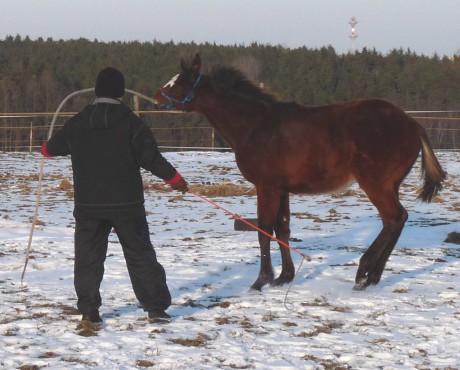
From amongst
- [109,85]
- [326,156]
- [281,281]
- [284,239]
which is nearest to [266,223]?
[284,239]

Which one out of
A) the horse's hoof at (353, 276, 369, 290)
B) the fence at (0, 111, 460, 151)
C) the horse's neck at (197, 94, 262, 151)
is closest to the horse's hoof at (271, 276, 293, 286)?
the horse's hoof at (353, 276, 369, 290)

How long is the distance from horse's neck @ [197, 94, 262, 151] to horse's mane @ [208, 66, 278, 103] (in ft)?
0.36

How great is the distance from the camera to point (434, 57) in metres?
72.3

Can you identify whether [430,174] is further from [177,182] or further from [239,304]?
[177,182]

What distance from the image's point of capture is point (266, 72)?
64812mm

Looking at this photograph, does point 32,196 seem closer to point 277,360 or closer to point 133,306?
point 133,306

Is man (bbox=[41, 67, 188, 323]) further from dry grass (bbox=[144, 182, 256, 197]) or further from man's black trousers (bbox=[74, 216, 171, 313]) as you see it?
dry grass (bbox=[144, 182, 256, 197])

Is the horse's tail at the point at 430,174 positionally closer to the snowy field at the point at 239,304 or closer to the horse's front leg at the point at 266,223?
the snowy field at the point at 239,304

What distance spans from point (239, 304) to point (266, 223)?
38.0 inches

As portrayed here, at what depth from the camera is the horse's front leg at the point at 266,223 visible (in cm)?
623

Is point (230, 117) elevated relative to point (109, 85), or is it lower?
lower

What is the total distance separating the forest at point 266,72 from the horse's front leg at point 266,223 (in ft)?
135

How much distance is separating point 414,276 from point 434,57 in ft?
229

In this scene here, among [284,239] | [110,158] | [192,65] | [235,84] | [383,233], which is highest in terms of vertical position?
[192,65]
